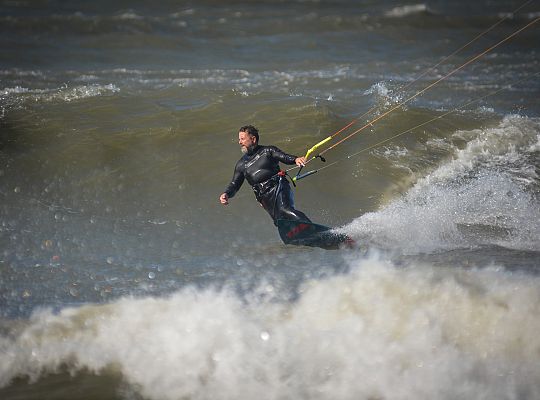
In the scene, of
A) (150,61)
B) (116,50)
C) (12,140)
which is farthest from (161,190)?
(116,50)

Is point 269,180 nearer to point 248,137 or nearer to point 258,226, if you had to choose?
point 248,137

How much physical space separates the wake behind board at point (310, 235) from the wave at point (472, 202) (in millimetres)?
425

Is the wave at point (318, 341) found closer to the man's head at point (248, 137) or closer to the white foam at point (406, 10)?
the man's head at point (248, 137)

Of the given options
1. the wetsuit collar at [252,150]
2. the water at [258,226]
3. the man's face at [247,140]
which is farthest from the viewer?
the wetsuit collar at [252,150]

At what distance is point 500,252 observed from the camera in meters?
9.06

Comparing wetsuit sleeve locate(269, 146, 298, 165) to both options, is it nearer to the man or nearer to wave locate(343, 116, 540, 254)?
the man

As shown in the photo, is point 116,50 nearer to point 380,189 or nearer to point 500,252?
point 380,189

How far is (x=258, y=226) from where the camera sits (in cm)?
1103

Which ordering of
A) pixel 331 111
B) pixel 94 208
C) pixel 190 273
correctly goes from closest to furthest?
pixel 190 273 → pixel 94 208 → pixel 331 111

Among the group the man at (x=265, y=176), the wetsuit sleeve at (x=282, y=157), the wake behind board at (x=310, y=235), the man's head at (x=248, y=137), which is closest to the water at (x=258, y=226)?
the wake behind board at (x=310, y=235)

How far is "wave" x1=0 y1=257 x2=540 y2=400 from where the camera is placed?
21.5ft

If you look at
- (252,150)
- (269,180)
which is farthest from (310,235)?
(252,150)

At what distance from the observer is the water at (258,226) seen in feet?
22.2

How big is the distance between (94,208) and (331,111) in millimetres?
5838
